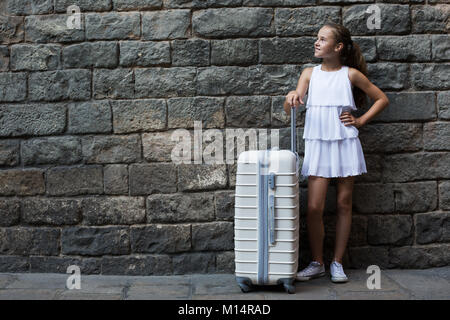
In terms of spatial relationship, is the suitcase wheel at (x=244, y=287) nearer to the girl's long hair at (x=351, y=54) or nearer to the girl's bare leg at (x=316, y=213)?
the girl's bare leg at (x=316, y=213)

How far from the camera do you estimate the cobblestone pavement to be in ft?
11.5

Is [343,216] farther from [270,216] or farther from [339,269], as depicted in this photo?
[270,216]

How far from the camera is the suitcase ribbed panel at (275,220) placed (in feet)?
11.5

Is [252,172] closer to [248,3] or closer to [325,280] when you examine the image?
[325,280]

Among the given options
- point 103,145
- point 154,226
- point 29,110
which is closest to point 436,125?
point 154,226

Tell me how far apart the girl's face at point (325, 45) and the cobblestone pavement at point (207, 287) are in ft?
5.89

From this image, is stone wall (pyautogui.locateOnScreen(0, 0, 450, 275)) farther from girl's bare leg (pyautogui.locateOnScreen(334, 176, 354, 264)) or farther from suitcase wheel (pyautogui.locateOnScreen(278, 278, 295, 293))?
suitcase wheel (pyautogui.locateOnScreen(278, 278, 295, 293))

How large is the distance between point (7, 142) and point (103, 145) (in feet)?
2.74

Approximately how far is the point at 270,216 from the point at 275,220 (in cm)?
5

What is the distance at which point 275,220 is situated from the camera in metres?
3.53

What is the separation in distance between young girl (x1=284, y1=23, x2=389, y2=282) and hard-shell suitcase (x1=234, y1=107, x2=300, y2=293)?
369mm

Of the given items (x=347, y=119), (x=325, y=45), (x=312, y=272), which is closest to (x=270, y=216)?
(x=312, y=272)

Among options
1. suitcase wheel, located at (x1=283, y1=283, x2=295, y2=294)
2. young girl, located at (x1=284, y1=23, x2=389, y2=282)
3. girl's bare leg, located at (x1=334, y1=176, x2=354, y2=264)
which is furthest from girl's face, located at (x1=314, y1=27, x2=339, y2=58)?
suitcase wheel, located at (x1=283, y1=283, x2=295, y2=294)

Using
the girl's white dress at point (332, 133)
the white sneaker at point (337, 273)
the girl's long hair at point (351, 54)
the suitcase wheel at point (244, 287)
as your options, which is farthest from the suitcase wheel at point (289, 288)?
the girl's long hair at point (351, 54)
